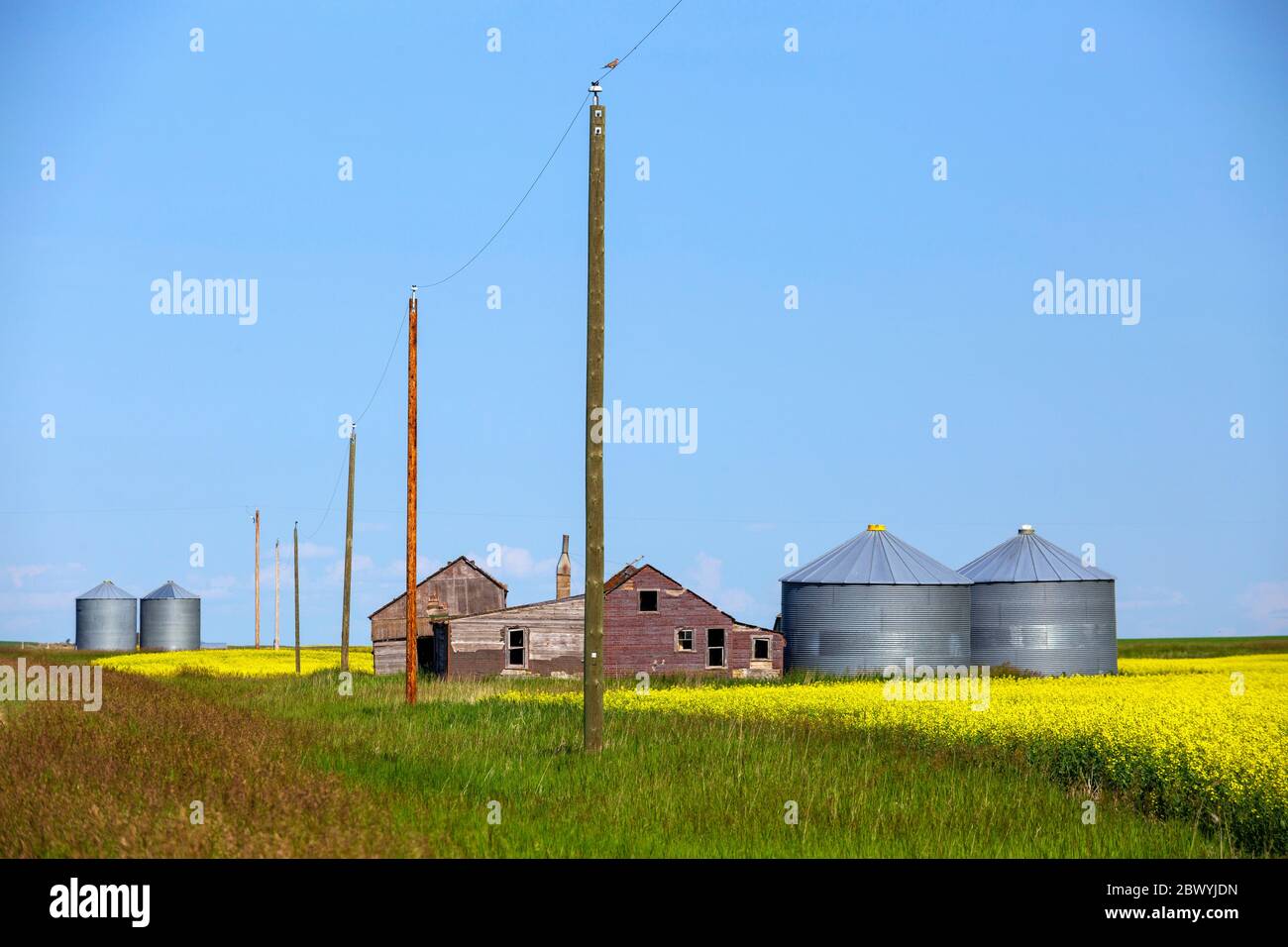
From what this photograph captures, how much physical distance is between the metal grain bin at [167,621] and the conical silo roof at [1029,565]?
68855 mm

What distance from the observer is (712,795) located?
1455cm

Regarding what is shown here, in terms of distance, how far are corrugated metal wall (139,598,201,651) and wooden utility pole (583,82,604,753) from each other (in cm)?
8978

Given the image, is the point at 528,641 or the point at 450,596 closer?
the point at 528,641

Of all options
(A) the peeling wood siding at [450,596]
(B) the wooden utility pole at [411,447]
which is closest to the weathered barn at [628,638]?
(A) the peeling wood siding at [450,596]

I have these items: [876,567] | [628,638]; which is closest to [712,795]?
[876,567]

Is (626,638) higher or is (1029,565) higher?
(1029,565)

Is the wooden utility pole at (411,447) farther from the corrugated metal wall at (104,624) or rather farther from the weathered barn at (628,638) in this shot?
the corrugated metal wall at (104,624)

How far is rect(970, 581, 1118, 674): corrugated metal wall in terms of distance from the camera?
48562 millimetres

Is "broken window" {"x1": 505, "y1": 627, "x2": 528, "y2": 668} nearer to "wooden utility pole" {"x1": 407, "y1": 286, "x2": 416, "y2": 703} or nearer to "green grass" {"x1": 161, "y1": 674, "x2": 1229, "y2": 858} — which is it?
"wooden utility pole" {"x1": 407, "y1": 286, "x2": 416, "y2": 703}

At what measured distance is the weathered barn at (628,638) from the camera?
50281mm

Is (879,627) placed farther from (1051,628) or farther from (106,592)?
(106,592)

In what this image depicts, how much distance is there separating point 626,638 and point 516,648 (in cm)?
418
